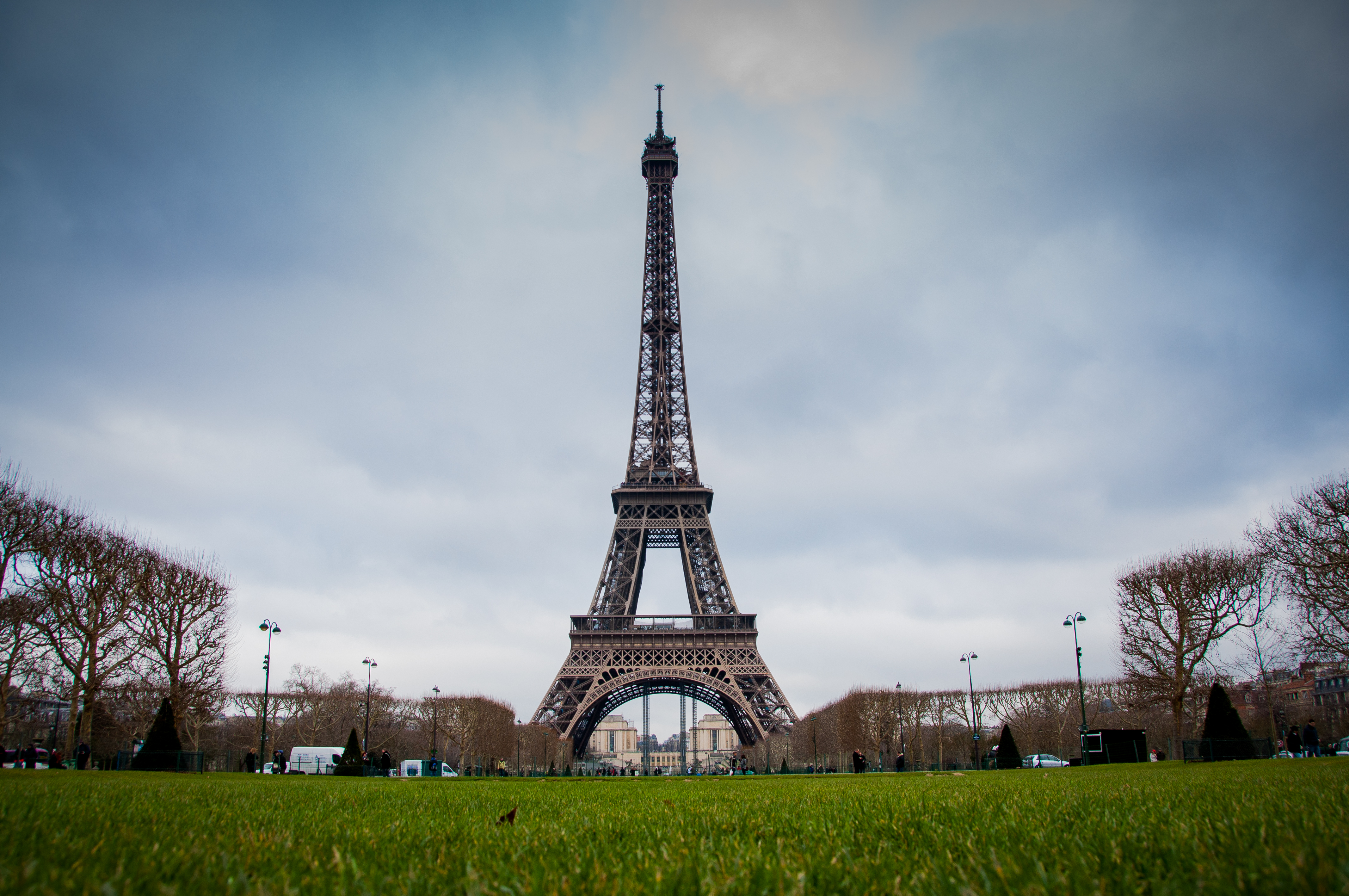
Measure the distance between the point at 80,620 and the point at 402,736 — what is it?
4581 centimetres

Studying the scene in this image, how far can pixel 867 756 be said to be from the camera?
51500 mm

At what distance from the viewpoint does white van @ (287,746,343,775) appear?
143 feet

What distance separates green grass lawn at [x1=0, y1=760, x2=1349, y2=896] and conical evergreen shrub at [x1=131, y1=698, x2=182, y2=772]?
24496mm

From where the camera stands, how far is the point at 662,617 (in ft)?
175

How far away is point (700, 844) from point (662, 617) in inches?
1994

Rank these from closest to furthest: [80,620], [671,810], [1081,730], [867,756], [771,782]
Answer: [671,810] → [771,782] → [80,620] → [1081,730] → [867,756]

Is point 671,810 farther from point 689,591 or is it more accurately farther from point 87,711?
point 689,591

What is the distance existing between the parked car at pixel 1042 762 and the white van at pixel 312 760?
3743 cm

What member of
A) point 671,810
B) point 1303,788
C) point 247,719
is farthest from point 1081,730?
point 247,719

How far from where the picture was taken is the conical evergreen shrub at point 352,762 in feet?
107

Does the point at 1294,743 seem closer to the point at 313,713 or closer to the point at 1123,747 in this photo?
the point at 1123,747

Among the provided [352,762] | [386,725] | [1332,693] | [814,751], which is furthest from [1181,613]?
[1332,693]

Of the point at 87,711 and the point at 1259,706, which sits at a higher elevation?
the point at 87,711

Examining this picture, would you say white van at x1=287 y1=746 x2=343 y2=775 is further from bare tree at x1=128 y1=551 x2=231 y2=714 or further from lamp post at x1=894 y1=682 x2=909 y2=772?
lamp post at x1=894 y1=682 x2=909 y2=772
